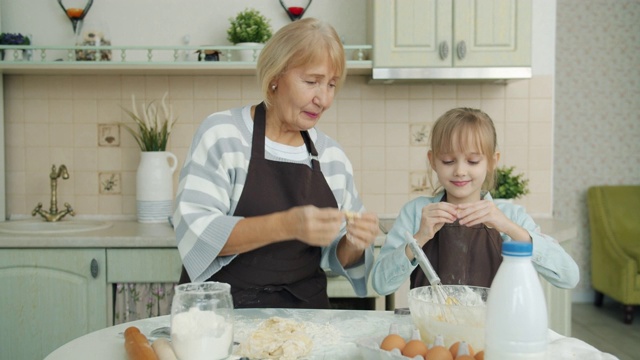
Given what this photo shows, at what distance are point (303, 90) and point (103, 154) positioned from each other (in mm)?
1770

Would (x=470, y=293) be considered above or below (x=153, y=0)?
below

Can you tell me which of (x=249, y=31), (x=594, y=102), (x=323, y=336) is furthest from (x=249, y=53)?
(x=594, y=102)

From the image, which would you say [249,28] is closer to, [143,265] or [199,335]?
[143,265]

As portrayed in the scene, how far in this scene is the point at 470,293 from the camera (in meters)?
1.27

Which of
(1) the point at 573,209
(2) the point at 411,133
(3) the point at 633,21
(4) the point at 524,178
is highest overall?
(3) the point at 633,21

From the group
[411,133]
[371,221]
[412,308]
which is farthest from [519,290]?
[411,133]

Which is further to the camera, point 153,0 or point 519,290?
point 153,0

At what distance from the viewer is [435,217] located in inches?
57.2

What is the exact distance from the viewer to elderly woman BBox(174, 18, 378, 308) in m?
1.47

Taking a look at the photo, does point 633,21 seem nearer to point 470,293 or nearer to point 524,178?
point 524,178

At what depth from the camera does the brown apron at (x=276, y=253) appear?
157 cm

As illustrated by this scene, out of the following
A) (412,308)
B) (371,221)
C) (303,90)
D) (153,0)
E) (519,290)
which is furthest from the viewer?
(153,0)

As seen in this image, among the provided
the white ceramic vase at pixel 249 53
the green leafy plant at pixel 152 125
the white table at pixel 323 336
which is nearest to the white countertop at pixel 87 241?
the green leafy plant at pixel 152 125

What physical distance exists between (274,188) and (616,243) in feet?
11.9
